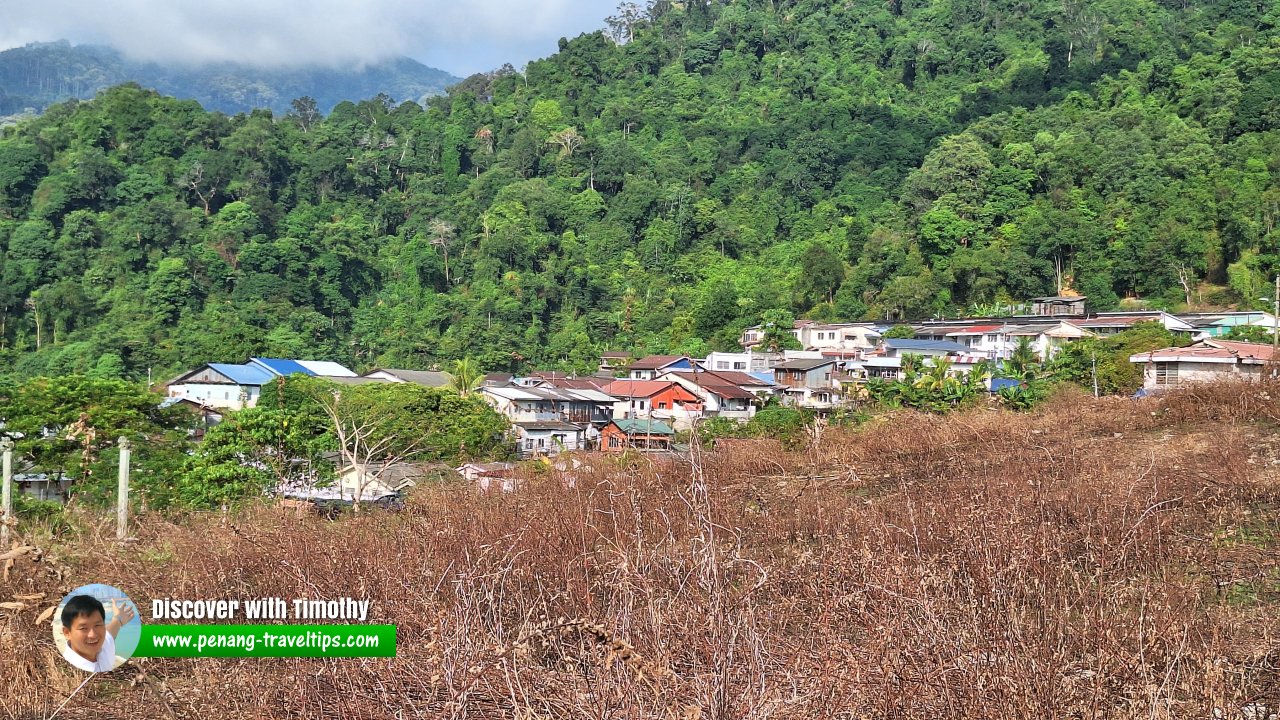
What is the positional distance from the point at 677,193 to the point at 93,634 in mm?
56722

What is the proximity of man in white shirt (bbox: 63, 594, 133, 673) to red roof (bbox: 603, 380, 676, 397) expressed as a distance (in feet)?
94.2

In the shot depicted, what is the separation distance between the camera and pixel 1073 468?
6219 mm

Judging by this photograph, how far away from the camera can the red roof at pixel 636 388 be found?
107 ft

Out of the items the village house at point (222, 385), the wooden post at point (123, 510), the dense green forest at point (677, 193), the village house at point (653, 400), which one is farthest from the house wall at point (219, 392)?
the wooden post at point (123, 510)

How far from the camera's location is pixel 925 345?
34.8m

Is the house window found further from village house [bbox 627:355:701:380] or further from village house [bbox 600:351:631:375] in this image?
village house [bbox 600:351:631:375]

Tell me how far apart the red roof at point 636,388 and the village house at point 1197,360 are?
14.5m

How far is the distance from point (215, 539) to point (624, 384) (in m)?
29.5

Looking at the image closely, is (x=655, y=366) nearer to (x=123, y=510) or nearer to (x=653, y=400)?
(x=653, y=400)

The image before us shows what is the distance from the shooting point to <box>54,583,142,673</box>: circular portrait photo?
10.2 ft

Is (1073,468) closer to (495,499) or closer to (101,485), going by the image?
(495,499)

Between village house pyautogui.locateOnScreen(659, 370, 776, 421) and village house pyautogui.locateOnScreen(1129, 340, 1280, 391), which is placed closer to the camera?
village house pyautogui.locateOnScreen(1129, 340, 1280, 391)

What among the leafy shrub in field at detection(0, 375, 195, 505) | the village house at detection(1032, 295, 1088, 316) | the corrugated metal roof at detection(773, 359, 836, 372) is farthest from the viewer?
the village house at detection(1032, 295, 1088, 316)

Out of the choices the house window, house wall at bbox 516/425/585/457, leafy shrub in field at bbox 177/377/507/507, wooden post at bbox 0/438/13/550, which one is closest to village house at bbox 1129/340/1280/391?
the house window
